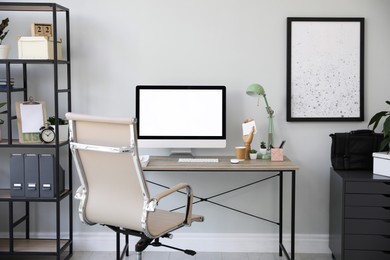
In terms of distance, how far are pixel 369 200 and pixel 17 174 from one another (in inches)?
93.3

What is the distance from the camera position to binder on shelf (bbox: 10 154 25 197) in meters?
4.12

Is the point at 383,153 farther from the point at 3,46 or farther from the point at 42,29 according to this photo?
the point at 3,46

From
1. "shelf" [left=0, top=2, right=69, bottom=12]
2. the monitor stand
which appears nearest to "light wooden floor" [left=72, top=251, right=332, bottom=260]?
the monitor stand

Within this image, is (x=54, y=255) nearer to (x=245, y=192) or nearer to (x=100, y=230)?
(x=100, y=230)

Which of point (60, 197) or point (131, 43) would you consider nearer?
point (60, 197)

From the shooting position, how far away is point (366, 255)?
3996 millimetres

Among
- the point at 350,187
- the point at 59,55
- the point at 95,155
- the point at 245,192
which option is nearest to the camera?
the point at 95,155

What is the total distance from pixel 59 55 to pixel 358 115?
7.30 ft

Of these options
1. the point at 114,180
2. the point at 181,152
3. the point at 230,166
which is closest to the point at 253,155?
the point at 230,166

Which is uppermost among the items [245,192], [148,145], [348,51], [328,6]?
[328,6]

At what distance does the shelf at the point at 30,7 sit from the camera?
4039 millimetres

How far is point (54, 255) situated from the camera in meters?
4.18

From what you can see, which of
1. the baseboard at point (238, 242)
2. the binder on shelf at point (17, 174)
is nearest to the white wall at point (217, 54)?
the baseboard at point (238, 242)

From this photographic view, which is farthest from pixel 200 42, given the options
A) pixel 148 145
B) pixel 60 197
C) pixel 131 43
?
pixel 60 197
